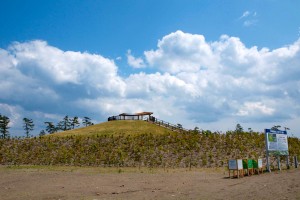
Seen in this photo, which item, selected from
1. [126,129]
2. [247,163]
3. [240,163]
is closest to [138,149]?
[126,129]

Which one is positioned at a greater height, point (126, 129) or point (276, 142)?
point (126, 129)

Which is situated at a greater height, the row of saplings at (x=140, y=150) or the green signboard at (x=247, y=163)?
the row of saplings at (x=140, y=150)

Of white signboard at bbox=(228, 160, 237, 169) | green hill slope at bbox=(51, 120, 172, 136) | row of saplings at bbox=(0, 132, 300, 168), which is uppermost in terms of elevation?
green hill slope at bbox=(51, 120, 172, 136)

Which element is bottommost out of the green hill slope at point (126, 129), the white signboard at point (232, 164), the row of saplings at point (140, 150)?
the white signboard at point (232, 164)

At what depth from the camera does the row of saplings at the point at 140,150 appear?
37406mm

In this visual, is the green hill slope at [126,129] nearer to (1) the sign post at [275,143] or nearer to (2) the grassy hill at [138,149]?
(2) the grassy hill at [138,149]

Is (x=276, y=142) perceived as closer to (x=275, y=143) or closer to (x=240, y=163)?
(x=275, y=143)

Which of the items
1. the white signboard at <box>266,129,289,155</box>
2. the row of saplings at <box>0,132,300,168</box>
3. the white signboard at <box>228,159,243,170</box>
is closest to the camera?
the white signboard at <box>228,159,243,170</box>

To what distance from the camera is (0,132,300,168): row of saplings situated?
37406mm

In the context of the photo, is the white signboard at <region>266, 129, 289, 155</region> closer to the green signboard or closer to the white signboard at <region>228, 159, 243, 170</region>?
the green signboard

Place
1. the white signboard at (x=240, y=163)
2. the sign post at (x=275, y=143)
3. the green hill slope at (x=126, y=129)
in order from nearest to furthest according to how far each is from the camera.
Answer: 1. the white signboard at (x=240, y=163)
2. the sign post at (x=275, y=143)
3. the green hill slope at (x=126, y=129)

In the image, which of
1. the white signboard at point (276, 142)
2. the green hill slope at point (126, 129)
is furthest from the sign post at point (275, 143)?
the green hill slope at point (126, 129)

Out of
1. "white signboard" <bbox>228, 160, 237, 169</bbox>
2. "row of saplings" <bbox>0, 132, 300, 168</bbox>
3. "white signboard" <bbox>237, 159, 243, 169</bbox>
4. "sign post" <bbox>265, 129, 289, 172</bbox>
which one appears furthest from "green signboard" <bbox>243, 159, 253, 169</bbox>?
"row of saplings" <bbox>0, 132, 300, 168</bbox>

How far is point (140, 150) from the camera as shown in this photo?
40.9 metres
